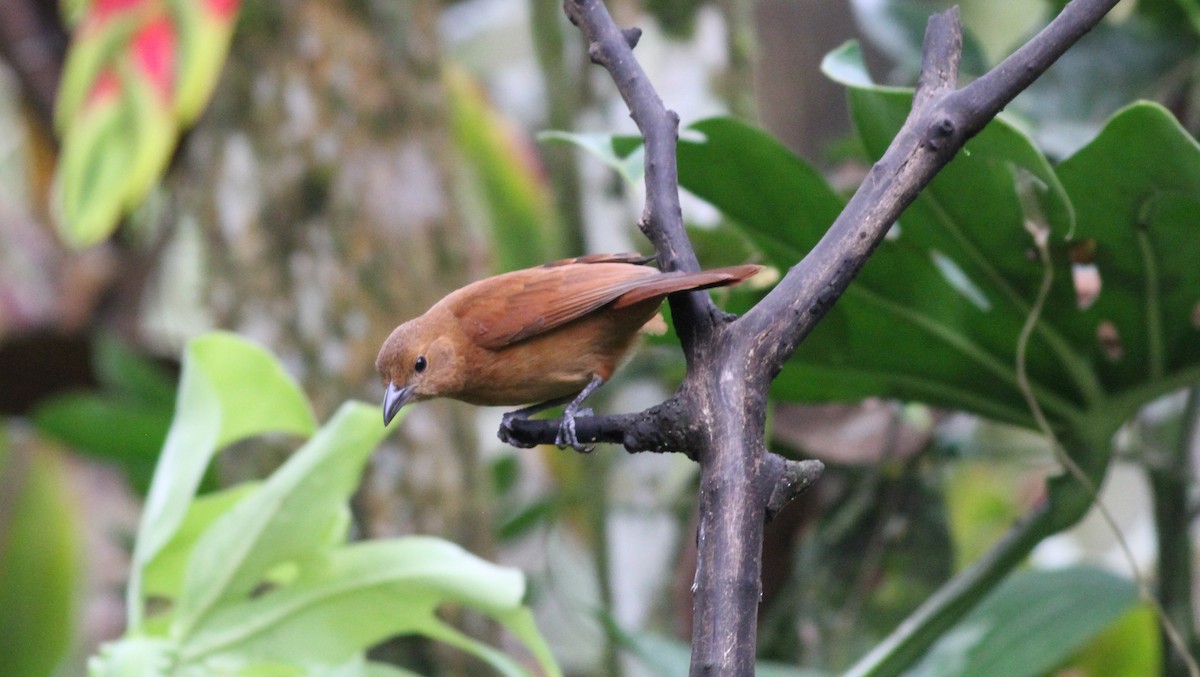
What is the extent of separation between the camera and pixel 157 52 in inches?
101

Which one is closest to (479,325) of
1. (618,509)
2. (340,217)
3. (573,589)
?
(340,217)

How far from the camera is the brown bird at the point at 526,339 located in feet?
3.26

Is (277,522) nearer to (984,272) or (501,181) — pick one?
(984,272)

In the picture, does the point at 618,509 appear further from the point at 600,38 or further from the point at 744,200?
the point at 600,38

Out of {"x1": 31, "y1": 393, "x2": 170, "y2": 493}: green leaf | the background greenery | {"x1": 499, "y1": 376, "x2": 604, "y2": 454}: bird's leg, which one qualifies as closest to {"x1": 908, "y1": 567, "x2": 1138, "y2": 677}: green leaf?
the background greenery

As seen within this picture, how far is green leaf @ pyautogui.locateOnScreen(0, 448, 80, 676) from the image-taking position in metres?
2.60

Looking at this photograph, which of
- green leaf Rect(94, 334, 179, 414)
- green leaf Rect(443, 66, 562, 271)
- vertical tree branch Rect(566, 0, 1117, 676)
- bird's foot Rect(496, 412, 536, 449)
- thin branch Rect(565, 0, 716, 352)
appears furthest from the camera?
green leaf Rect(443, 66, 562, 271)

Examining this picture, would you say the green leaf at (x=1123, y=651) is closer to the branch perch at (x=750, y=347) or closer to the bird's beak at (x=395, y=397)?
the bird's beak at (x=395, y=397)

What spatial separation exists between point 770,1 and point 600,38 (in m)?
2.55

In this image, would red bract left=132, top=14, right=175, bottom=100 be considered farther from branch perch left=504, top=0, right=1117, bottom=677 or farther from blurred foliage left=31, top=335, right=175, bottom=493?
branch perch left=504, top=0, right=1117, bottom=677

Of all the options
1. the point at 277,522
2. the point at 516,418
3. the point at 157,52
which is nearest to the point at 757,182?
the point at 516,418

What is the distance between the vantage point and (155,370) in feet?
10.00

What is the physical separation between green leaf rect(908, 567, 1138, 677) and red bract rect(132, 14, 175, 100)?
1.98 metres

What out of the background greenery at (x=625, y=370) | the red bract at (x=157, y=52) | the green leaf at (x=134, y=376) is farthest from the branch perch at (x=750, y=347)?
the green leaf at (x=134, y=376)
